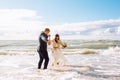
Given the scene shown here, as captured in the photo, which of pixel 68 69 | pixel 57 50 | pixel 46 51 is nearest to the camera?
pixel 46 51

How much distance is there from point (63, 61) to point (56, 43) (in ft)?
4.50

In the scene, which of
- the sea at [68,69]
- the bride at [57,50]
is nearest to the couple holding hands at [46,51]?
the bride at [57,50]

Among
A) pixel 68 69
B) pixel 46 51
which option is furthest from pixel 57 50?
pixel 46 51

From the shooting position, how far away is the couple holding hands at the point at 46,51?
13.6 meters

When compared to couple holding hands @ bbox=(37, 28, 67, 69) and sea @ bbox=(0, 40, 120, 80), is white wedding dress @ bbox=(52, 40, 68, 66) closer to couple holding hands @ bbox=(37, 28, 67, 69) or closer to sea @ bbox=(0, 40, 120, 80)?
couple holding hands @ bbox=(37, 28, 67, 69)

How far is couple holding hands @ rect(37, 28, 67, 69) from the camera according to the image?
1359 cm

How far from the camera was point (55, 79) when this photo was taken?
10.8m

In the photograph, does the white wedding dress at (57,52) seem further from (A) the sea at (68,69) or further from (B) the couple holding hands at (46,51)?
(A) the sea at (68,69)

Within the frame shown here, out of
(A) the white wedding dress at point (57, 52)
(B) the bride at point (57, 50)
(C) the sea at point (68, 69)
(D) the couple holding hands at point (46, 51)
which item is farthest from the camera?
(A) the white wedding dress at point (57, 52)

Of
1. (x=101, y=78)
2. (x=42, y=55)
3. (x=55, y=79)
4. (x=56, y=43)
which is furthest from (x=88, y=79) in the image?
(x=56, y=43)

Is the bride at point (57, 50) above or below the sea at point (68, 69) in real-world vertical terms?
above

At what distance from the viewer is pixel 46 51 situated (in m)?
13.7

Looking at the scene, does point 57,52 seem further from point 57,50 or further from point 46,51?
point 46,51

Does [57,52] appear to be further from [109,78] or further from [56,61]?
[109,78]
